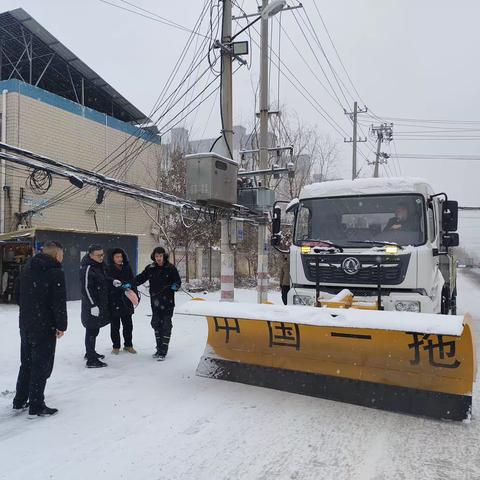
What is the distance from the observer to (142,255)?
2289 cm

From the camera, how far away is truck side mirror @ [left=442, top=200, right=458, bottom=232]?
6.90 metres

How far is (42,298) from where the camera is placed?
4797 millimetres

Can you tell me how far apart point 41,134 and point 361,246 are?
45.2 feet

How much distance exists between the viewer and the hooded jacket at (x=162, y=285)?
7340 mm

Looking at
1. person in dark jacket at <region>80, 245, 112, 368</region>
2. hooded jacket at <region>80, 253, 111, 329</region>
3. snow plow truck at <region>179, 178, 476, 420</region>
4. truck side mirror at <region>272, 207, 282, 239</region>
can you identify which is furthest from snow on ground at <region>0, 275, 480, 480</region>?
truck side mirror at <region>272, 207, 282, 239</region>

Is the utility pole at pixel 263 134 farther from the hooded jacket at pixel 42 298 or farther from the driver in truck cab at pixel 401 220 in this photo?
the hooded jacket at pixel 42 298

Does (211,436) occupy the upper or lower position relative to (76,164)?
lower

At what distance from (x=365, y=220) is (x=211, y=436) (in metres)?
3.77

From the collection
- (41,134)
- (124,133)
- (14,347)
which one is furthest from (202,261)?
(14,347)

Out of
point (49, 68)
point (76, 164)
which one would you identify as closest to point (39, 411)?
point (76, 164)

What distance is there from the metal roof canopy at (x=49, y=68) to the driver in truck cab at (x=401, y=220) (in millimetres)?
12996

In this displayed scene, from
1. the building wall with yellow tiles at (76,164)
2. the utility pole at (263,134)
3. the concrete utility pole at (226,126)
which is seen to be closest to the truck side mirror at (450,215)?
the concrete utility pole at (226,126)

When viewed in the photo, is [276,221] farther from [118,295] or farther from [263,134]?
[263,134]

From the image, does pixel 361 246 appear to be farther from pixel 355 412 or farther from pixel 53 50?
pixel 53 50
